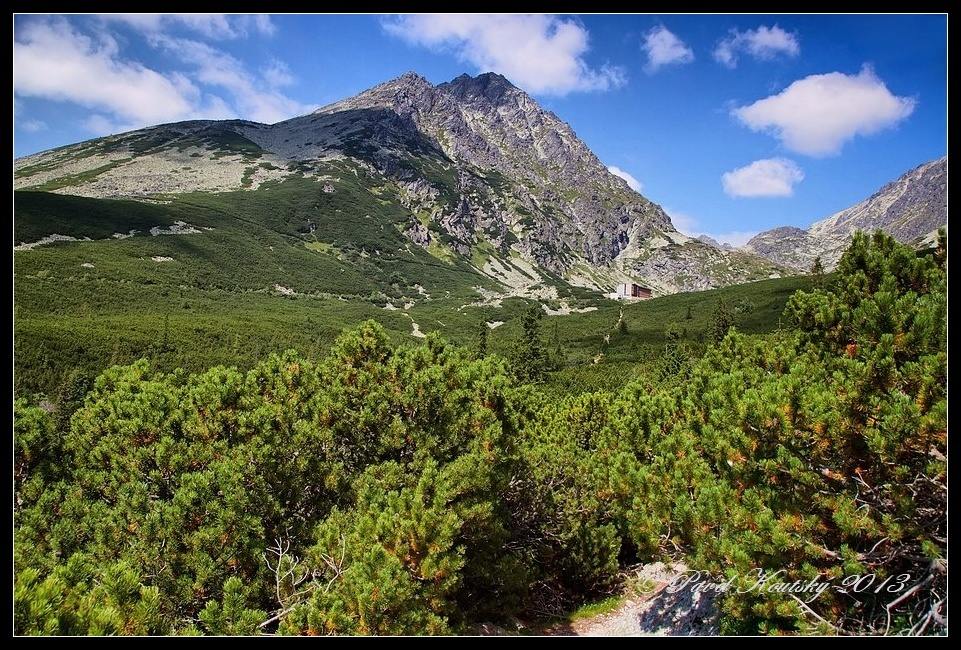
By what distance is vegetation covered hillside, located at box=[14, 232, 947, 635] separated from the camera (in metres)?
5.19

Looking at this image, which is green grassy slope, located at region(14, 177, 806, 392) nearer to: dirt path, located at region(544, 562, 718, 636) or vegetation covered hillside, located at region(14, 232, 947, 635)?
dirt path, located at region(544, 562, 718, 636)

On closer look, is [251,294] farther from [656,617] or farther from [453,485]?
[453,485]

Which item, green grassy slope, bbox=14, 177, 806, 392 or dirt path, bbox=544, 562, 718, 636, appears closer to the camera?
dirt path, bbox=544, 562, 718, 636

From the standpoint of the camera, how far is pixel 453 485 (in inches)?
281

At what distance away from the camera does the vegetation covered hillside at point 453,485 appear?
5.19 m

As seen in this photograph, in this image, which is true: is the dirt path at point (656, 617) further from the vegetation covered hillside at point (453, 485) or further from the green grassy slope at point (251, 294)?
the green grassy slope at point (251, 294)

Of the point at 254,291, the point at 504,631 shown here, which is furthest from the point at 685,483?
the point at 254,291

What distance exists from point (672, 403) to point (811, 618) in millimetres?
5686

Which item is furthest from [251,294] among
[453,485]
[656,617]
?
[453,485]

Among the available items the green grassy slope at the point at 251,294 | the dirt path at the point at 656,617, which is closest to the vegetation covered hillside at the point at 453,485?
the dirt path at the point at 656,617

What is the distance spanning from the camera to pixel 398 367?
31.2 ft

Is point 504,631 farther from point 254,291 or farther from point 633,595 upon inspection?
point 254,291

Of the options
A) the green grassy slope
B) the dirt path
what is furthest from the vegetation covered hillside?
the green grassy slope
